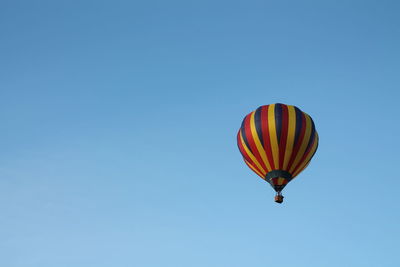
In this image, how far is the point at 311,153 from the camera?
47844mm

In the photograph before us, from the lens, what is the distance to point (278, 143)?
4634cm

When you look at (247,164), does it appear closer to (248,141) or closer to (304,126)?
(248,141)

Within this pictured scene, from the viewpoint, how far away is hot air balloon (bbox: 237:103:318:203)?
46.4m

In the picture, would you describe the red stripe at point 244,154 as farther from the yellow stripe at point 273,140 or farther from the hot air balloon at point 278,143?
the yellow stripe at point 273,140

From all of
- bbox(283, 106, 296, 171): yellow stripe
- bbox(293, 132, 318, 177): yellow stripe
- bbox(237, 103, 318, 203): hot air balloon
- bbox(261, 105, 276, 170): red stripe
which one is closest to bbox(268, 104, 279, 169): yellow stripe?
bbox(237, 103, 318, 203): hot air balloon

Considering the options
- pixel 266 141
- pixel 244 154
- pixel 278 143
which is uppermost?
pixel 266 141

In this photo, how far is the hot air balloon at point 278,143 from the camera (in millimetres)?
46375

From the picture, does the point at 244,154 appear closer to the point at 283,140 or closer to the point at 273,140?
the point at 273,140

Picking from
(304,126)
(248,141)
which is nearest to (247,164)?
(248,141)

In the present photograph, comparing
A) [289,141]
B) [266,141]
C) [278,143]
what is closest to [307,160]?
[289,141]

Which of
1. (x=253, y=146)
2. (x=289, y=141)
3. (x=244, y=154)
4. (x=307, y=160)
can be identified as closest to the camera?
(x=289, y=141)

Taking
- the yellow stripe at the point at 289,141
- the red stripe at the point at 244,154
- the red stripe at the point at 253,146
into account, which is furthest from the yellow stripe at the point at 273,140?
the red stripe at the point at 244,154

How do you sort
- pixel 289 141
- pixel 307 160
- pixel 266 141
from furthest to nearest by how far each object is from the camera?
pixel 307 160
pixel 266 141
pixel 289 141

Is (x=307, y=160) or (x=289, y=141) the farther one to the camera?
(x=307, y=160)
